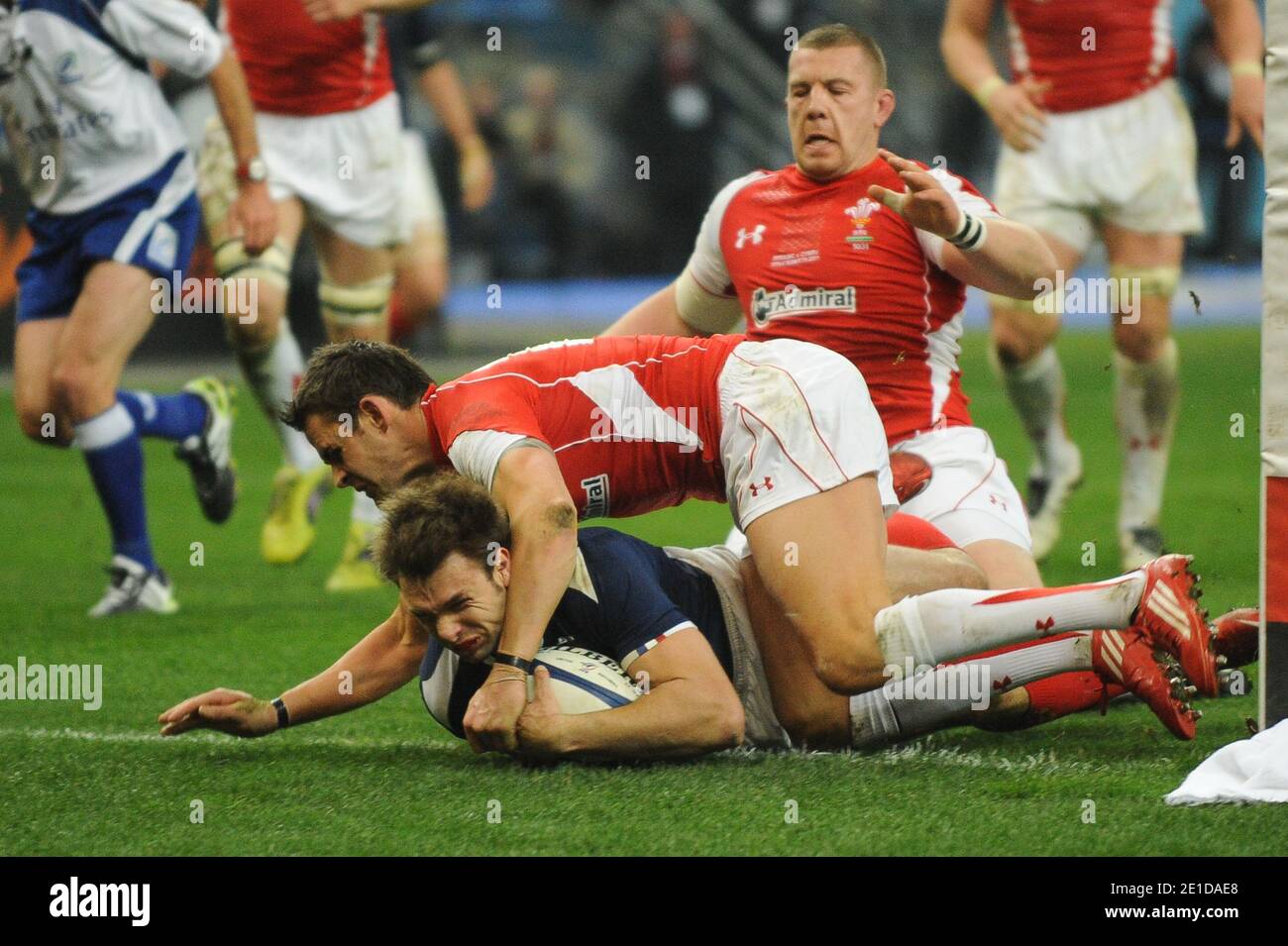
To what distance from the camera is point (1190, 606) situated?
402 cm

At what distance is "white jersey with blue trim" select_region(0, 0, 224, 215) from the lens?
22.9ft

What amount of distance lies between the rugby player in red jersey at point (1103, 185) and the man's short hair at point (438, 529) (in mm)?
3950

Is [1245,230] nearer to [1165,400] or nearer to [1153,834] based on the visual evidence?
[1165,400]

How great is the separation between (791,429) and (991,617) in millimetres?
661

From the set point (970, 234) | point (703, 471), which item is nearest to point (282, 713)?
point (703, 471)

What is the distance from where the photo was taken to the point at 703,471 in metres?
4.61

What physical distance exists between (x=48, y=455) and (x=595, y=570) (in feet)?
29.0

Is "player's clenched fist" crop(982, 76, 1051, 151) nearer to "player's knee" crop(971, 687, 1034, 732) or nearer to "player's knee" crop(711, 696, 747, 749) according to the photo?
"player's knee" crop(971, 687, 1034, 732)

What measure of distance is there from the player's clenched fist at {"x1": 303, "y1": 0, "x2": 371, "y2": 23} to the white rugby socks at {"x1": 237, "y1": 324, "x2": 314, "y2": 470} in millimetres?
1351

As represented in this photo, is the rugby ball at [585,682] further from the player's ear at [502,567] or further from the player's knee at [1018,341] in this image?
the player's knee at [1018,341]

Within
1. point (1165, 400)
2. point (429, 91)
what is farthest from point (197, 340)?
point (1165, 400)

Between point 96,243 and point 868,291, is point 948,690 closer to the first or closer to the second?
point 868,291

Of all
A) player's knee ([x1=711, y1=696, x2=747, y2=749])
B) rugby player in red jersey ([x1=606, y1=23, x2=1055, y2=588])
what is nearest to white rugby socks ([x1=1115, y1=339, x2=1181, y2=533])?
rugby player in red jersey ([x1=606, y1=23, x2=1055, y2=588])

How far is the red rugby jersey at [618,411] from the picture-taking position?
4.41 metres
